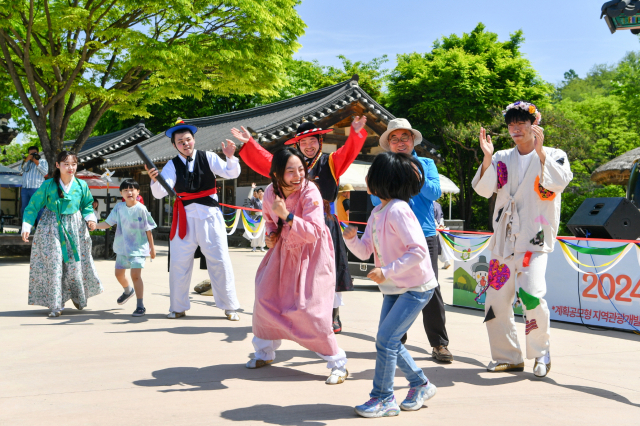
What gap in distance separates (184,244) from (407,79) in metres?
23.6

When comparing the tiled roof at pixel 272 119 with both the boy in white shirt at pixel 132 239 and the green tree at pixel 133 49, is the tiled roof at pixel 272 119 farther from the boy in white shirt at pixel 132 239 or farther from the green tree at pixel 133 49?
the boy in white shirt at pixel 132 239

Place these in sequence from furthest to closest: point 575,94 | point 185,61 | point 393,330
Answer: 1. point 575,94
2. point 185,61
3. point 393,330

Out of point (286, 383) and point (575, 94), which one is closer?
point (286, 383)

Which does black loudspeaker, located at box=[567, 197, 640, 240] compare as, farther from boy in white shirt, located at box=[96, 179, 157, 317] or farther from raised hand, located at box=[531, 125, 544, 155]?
boy in white shirt, located at box=[96, 179, 157, 317]

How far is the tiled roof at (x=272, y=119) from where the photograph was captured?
55.0 ft

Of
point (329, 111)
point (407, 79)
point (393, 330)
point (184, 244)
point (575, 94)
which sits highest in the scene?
point (575, 94)

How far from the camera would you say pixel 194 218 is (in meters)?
5.77

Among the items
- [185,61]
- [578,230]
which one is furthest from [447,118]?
[578,230]

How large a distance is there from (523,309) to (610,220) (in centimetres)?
311

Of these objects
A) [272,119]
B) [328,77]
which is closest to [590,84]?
[328,77]

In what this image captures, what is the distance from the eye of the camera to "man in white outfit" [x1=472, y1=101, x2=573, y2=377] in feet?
12.7

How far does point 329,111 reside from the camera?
1731 cm

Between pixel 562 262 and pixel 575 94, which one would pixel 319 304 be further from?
pixel 575 94

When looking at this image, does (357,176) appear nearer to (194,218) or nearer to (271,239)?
(194,218)
